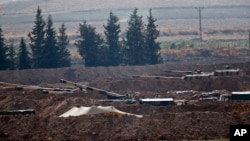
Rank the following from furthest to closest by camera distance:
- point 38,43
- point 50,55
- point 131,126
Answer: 1. point 38,43
2. point 50,55
3. point 131,126

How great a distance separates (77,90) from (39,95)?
590 cm

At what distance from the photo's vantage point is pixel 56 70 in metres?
78.8

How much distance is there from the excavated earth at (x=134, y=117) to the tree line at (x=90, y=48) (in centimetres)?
1450

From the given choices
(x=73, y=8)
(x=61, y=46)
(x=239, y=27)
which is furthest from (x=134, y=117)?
(x=73, y=8)

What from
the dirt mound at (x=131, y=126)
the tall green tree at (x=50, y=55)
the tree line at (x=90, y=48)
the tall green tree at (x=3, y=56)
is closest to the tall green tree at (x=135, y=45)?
the tree line at (x=90, y=48)

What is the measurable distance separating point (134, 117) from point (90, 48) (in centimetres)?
4418

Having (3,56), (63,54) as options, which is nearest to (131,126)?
(3,56)

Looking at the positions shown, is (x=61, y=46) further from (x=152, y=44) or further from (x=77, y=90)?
(x=77, y=90)

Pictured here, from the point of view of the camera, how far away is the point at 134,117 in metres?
41.3

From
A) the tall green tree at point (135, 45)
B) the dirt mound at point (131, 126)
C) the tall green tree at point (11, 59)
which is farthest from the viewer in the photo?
the tall green tree at point (135, 45)

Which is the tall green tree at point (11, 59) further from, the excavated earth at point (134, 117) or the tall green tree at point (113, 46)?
the excavated earth at point (134, 117)

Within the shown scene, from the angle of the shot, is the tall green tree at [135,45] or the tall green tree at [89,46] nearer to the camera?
the tall green tree at [89,46]

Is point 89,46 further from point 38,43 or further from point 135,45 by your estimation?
point 38,43

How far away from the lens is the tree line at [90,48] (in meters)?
82.9
